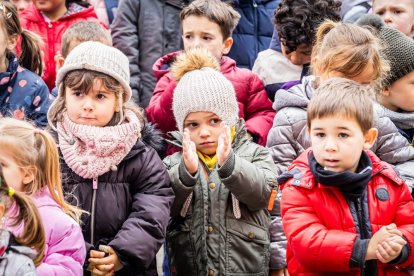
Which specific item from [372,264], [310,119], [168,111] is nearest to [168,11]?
[168,111]

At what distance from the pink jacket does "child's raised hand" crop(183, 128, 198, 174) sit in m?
0.87

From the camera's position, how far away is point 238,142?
16.7 feet

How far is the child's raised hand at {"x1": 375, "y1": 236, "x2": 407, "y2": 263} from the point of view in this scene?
395 cm

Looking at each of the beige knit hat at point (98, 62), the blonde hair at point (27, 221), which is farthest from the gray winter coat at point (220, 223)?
the blonde hair at point (27, 221)

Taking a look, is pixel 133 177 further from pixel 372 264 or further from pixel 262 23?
pixel 262 23

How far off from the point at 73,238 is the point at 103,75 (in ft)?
3.92

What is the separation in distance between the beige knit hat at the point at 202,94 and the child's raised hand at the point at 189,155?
0.35 m

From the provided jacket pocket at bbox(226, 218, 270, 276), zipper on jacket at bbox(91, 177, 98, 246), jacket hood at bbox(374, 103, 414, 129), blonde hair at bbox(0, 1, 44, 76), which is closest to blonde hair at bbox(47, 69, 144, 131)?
zipper on jacket at bbox(91, 177, 98, 246)

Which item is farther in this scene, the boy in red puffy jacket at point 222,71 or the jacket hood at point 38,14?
the jacket hood at point 38,14

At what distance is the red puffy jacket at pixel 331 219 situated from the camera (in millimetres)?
4031

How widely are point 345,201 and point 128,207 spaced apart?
4.30ft

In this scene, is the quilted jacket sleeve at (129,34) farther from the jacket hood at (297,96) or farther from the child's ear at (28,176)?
the child's ear at (28,176)

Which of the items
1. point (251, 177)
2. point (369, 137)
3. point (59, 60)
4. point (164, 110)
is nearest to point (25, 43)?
point (59, 60)

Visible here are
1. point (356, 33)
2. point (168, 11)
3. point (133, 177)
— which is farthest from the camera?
point (168, 11)
